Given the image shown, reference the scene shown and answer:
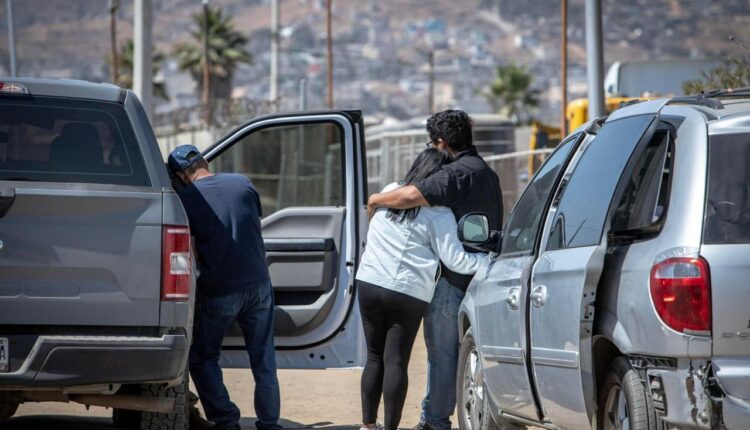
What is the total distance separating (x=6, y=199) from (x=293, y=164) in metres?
20.9

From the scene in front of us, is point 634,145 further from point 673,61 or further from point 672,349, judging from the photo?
point 673,61

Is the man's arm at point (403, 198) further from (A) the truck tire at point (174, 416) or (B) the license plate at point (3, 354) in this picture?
(B) the license plate at point (3, 354)

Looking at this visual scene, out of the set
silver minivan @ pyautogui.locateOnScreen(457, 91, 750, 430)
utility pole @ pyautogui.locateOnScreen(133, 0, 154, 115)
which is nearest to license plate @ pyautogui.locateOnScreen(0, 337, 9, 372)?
silver minivan @ pyautogui.locateOnScreen(457, 91, 750, 430)

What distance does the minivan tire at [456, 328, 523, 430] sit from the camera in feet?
22.0

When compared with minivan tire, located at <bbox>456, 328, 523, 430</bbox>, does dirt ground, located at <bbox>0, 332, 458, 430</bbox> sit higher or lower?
lower

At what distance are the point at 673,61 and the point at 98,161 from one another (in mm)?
20331

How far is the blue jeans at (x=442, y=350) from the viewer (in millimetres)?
7586

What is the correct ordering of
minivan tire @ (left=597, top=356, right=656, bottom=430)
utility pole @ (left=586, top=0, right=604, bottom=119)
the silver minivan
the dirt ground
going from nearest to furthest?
the silver minivan → minivan tire @ (left=597, top=356, right=656, bottom=430) → the dirt ground → utility pole @ (left=586, top=0, right=604, bottom=119)

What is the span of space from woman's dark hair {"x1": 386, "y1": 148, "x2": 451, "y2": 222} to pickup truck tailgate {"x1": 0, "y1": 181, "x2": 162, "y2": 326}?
1905mm

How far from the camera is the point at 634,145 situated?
5.12m

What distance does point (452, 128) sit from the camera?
7.57 m

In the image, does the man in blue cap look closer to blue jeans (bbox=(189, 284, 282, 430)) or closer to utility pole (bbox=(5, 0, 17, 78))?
blue jeans (bbox=(189, 284, 282, 430))

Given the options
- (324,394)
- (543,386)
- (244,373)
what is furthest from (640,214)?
(244,373)

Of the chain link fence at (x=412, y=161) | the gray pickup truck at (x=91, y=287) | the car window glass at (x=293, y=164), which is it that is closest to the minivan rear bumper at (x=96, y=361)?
the gray pickup truck at (x=91, y=287)
